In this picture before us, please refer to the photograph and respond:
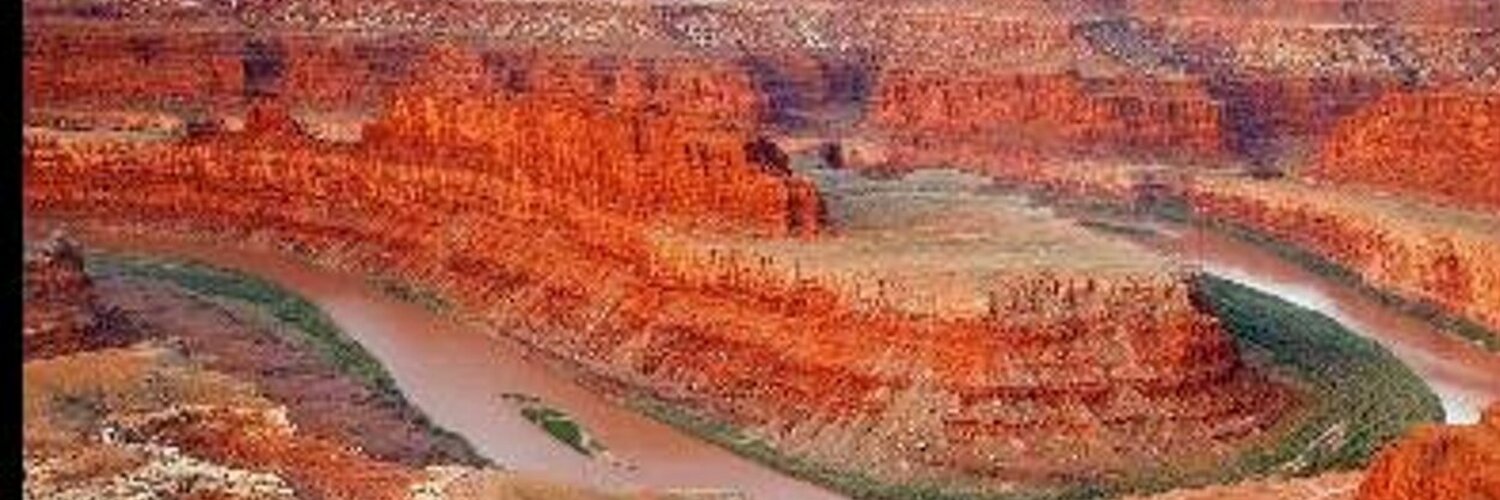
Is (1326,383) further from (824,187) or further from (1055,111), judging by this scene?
(1055,111)

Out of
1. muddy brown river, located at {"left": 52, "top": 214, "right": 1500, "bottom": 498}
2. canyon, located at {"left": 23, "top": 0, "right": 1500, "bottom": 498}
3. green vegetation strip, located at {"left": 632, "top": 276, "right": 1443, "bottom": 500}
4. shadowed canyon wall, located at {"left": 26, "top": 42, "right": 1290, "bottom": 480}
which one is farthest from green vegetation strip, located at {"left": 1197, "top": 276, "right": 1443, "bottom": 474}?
muddy brown river, located at {"left": 52, "top": 214, "right": 1500, "bottom": 498}

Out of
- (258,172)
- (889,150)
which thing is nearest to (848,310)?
(258,172)

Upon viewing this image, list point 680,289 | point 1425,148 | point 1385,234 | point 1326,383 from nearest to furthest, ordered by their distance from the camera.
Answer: point 1326,383
point 680,289
point 1385,234
point 1425,148

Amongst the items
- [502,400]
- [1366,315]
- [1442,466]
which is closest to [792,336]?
[502,400]

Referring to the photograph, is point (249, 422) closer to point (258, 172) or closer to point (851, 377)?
point (851, 377)

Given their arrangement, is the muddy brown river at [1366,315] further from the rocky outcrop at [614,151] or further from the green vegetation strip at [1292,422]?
the rocky outcrop at [614,151]

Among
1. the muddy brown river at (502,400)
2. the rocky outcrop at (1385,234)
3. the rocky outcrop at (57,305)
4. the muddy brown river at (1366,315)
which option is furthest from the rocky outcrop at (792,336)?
the rocky outcrop at (1385,234)

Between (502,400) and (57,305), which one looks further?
(502,400)
